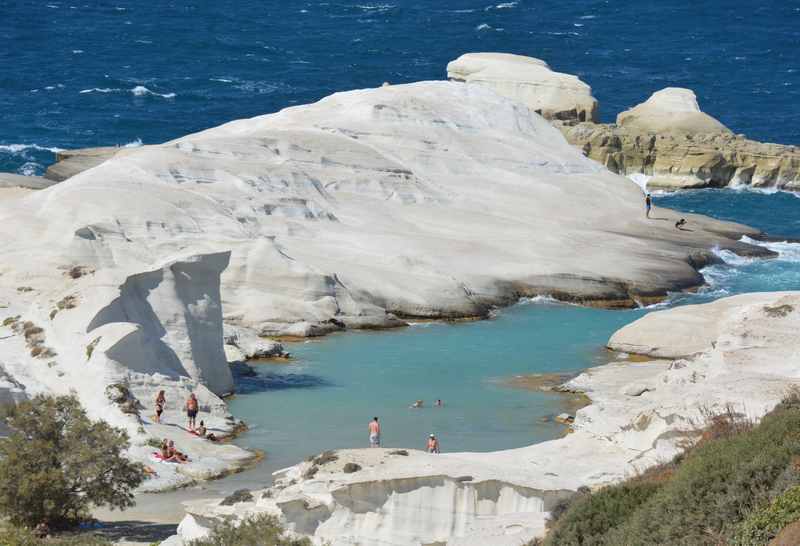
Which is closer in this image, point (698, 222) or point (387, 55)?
point (698, 222)

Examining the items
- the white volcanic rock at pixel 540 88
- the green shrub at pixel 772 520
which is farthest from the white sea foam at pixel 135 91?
the green shrub at pixel 772 520

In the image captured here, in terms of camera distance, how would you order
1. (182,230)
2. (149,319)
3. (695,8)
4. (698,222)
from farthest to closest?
1. (695,8)
2. (698,222)
3. (182,230)
4. (149,319)

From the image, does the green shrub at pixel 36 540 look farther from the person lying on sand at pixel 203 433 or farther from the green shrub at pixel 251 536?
the person lying on sand at pixel 203 433

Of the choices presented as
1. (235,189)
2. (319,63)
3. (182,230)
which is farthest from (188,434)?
(319,63)

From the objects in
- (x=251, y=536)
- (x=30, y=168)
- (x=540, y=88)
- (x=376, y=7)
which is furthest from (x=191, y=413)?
(x=376, y=7)

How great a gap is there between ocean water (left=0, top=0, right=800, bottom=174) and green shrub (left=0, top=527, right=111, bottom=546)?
67.0m

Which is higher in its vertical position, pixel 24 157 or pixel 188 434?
pixel 188 434

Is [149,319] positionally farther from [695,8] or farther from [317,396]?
[695,8]

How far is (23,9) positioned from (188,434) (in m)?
106

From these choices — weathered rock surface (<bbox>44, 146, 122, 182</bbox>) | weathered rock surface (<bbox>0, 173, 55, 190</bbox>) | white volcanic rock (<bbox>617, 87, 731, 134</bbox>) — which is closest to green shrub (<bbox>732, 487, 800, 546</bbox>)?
weathered rock surface (<bbox>0, 173, 55, 190</bbox>)

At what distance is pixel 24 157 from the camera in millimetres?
94125

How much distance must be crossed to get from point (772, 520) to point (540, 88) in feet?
261

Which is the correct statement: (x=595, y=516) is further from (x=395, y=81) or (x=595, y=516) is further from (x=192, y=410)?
(x=395, y=81)

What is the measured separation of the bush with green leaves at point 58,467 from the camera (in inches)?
1181
